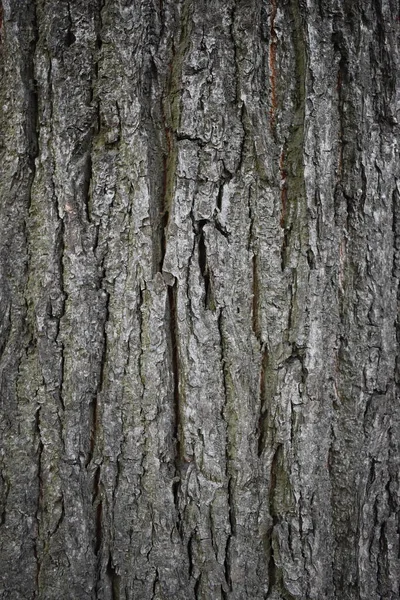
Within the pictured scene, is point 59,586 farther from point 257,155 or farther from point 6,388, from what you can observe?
point 257,155

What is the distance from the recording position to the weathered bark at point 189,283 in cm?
133

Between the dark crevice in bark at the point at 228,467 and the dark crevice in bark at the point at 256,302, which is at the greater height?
the dark crevice in bark at the point at 256,302

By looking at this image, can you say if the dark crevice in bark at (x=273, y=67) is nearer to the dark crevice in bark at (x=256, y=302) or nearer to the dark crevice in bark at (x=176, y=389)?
the dark crevice in bark at (x=256, y=302)

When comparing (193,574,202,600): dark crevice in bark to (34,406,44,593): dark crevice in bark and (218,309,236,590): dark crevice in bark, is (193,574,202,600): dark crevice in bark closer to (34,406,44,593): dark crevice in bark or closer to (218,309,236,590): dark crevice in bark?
(218,309,236,590): dark crevice in bark

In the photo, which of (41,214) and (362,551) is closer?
(41,214)

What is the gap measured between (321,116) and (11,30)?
0.86 m

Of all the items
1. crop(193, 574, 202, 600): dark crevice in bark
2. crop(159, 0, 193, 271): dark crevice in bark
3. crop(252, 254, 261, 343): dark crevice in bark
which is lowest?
crop(193, 574, 202, 600): dark crevice in bark

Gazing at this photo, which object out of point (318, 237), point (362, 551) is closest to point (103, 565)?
point (362, 551)

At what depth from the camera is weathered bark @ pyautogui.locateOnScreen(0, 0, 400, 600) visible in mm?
1329

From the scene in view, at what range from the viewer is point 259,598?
143cm

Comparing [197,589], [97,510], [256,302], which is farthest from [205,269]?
[197,589]

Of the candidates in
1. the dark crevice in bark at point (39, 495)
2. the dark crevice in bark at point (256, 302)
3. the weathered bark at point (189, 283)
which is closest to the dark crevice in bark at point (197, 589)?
the weathered bark at point (189, 283)

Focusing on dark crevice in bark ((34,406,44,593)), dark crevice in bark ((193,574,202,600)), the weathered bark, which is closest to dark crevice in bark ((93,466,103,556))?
the weathered bark

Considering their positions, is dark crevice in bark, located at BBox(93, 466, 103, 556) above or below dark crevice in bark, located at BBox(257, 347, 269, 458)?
below
